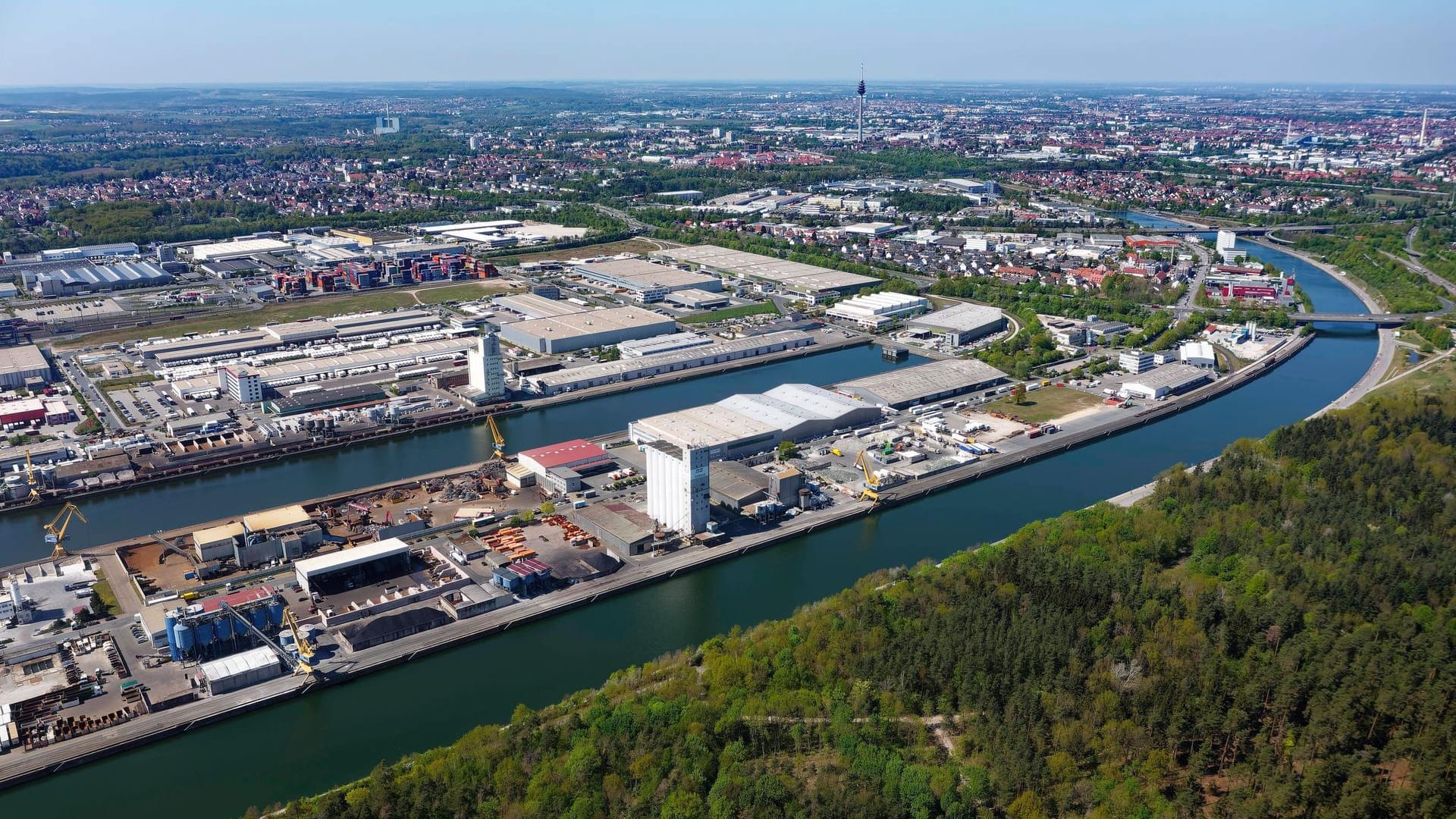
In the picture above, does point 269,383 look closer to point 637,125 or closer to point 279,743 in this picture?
point 279,743

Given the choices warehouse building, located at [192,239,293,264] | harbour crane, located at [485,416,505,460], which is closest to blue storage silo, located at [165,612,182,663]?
harbour crane, located at [485,416,505,460]

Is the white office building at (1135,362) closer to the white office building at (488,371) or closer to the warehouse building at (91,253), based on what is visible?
the white office building at (488,371)

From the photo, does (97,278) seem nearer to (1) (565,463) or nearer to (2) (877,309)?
(1) (565,463)

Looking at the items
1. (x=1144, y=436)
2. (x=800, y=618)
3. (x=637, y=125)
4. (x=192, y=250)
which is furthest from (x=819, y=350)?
(x=637, y=125)

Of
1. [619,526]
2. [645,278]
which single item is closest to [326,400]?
[619,526]

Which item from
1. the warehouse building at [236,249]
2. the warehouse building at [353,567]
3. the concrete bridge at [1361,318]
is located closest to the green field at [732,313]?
the concrete bridge at [1361,318]

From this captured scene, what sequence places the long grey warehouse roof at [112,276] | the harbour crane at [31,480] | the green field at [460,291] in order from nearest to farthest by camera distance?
the harbour crane at [31,480] → the green field at [460,291] → the long grey warehouse roof at [112,276]
